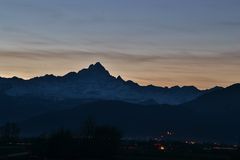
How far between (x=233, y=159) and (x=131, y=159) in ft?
102

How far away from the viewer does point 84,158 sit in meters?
199

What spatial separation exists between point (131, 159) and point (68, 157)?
20.3m

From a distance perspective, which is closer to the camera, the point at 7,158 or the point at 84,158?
the point at 7,158

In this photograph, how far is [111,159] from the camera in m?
200

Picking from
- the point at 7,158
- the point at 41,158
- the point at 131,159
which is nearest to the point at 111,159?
the point at 131,159

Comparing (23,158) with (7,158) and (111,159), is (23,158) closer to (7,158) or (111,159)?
(7,158)

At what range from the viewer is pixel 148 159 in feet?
648

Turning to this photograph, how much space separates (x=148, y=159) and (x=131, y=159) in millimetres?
6365

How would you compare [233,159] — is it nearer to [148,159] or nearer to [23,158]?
[148,159]

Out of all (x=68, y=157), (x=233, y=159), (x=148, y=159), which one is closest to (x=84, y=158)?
(x=68, y=157)

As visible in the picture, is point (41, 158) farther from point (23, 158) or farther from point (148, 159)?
point (148, 159)

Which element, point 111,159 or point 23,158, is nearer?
point 23,158

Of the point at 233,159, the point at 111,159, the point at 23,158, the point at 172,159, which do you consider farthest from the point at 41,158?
the point at 233,159

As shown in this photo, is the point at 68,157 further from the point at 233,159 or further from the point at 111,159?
the point at 233,159
